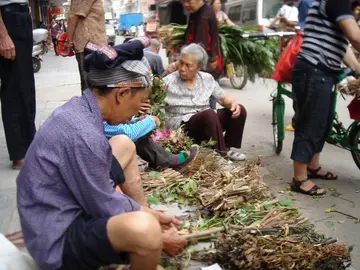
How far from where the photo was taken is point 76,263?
187 cm

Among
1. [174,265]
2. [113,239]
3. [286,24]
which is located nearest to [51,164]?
[113,239]

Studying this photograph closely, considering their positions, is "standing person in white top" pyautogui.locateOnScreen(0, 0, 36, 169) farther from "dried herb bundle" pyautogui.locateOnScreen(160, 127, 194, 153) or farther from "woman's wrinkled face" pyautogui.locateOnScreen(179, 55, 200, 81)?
"woman's wrinkled face" pyautogui.locateOnScreen(179, 55, 200, 81)

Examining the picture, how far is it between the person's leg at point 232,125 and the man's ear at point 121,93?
2699 mm

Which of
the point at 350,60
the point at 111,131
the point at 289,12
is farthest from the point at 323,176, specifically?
the point at 289,12

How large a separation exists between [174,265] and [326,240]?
852 millimetres

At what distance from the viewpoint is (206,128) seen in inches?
167

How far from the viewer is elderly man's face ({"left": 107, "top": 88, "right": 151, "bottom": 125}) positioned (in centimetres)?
197

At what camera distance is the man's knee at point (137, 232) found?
5.77 ft

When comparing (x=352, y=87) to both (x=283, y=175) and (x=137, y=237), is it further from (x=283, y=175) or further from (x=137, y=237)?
(x=137, y=237)

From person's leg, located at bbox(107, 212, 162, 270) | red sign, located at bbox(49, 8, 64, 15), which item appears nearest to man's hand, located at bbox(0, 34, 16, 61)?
person's leg, located at bbox(107, 212, 162, 270)

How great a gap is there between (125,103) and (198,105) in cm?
248

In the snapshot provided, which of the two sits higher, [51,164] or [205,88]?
[51,164]

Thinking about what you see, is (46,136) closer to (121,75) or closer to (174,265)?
(121,75)

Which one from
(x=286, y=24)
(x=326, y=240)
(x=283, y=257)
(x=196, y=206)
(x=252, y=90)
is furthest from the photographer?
(x=252, y=90)
